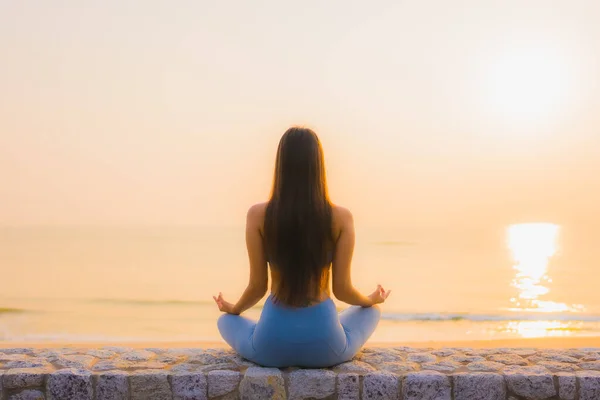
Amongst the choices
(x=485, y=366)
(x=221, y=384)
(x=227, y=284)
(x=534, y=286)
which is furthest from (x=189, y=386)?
(x=534, y=286)

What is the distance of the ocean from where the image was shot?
12.1m

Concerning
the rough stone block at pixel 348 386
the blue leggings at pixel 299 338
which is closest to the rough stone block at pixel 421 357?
the blue leggings at pixel 299 338

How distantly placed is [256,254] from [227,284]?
622 inches

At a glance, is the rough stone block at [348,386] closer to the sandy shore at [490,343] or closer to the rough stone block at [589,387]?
the rough stone block at [589,387]

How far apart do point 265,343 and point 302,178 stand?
0.97m

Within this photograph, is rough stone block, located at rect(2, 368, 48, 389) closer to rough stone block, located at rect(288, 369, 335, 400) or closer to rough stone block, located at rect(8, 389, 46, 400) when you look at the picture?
rough stone block, located at rect(8, 389, 46, 400)

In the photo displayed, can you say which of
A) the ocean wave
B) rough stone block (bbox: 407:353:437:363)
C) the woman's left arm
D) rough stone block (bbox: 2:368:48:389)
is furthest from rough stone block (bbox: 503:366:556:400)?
the ocean wave

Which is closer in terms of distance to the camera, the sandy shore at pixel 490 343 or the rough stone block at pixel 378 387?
the rough stone block at pixel 378 387

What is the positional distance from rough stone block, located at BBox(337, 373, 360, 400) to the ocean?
6.42 m

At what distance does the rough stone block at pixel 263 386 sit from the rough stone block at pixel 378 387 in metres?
0.46

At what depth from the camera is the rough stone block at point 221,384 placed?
394cm

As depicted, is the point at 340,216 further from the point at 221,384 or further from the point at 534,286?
the point at 534,286

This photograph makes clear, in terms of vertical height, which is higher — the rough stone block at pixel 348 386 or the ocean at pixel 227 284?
the ocean at pixel 227 284

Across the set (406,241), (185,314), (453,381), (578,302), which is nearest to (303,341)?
(453,381)
